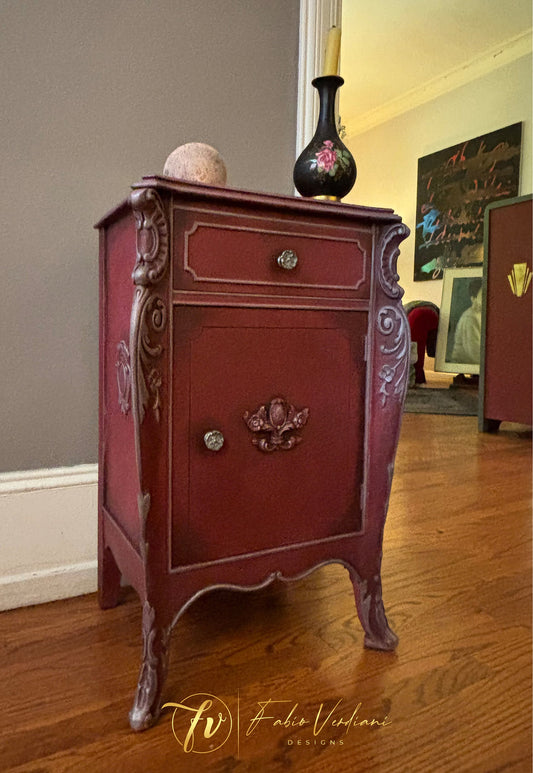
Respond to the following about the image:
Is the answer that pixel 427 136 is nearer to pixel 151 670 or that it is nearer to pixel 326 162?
pixel 326 162

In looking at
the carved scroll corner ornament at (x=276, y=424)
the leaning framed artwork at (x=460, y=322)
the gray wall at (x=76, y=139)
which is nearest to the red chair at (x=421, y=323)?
the leaning framed artwork at (x=460, y=322)

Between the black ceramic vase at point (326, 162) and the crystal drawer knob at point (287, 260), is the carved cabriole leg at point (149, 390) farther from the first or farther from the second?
the black ceramic vase at point (326, 162)

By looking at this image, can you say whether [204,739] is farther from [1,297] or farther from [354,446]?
[1,297]

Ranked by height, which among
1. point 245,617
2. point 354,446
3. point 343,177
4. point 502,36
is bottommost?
point 245,617

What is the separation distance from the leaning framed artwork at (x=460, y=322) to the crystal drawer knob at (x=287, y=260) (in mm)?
4285

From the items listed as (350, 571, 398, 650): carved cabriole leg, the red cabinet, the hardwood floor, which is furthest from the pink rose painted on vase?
the hardwood floor

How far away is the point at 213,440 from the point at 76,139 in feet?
2.57

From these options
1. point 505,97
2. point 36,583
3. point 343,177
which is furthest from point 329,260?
point 505,97

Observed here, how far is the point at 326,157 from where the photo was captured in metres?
1.10

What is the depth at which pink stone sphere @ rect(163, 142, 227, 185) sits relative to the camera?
39.8 inches

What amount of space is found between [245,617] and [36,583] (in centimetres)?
47

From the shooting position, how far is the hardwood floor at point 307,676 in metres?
0.83

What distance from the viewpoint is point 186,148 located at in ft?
3.38

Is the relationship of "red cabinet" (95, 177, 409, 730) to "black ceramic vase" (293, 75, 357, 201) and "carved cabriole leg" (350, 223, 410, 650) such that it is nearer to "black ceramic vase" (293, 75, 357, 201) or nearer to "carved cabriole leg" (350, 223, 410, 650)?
"carved cabriole leg" (350, 223, 410, 650)
